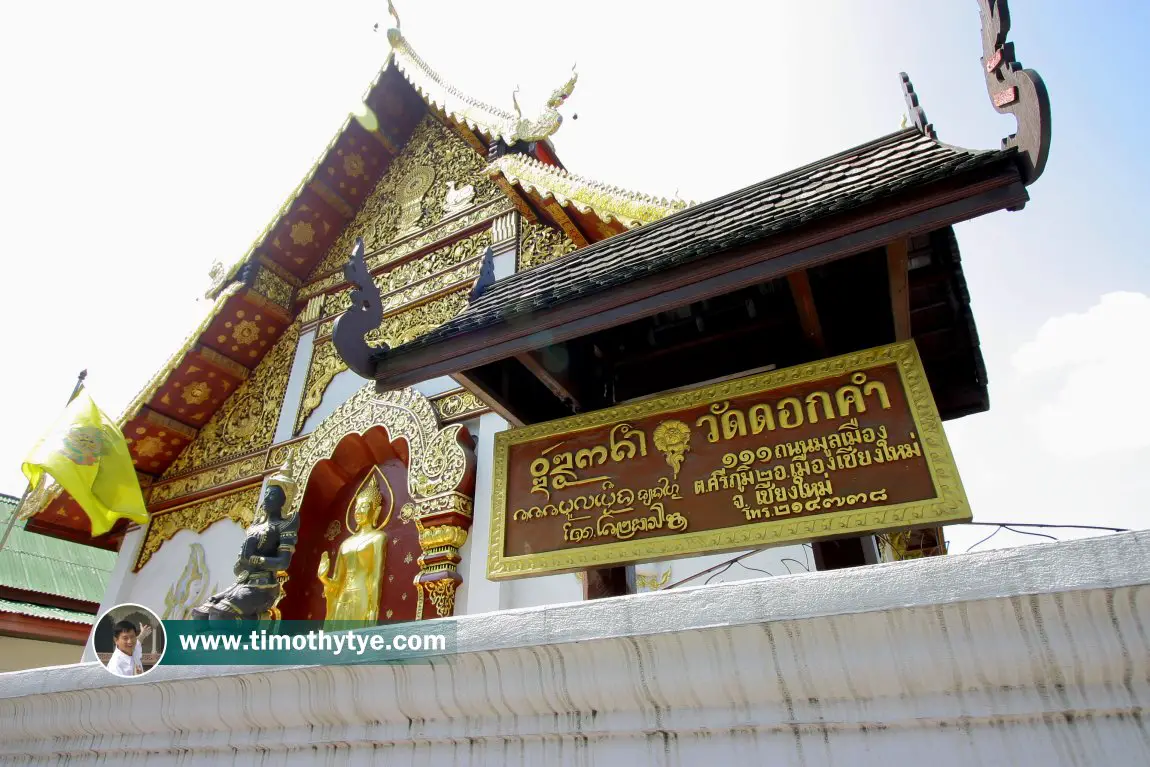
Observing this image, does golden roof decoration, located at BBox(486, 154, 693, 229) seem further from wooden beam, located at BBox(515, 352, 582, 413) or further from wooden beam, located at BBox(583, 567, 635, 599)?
wooden beam, located at BBox(583, 567, 635, 599)

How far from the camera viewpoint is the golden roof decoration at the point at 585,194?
14.5 feet

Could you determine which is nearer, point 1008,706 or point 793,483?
point 1008,706

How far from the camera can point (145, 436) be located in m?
7.09

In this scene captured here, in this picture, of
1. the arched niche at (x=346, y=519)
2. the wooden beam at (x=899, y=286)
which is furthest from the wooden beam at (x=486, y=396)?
the arched niche at (x=346, y=519)

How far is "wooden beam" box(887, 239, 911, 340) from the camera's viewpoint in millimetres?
2398

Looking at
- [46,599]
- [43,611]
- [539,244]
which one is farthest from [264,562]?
[46,599]

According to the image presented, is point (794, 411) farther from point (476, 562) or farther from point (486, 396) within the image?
point (476, 562)

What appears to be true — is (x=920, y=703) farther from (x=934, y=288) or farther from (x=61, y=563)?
(x=61, y=563)

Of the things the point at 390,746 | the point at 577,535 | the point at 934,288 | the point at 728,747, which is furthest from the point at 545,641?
the point at 934,288

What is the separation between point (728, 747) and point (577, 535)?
1.40 meters

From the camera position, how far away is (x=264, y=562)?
4.71m

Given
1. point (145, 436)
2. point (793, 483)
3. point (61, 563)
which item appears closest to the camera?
point (793, 483)

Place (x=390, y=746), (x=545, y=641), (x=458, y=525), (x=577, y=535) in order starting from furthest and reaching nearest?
(x=458, y=525)
(x=577, y=535)
(x=390, y=746)
(x=545, y=641)

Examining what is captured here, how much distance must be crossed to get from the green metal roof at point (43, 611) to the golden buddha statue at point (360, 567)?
19.3 ft
